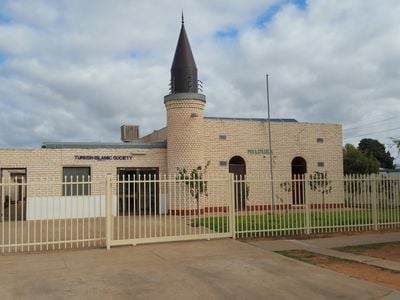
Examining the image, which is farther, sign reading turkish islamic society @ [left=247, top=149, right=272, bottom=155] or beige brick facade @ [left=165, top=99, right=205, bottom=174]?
sign reading turkish islamic society @ [left=247, top=149, right=272, bottom=155]

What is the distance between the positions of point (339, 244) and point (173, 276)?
6.44 m

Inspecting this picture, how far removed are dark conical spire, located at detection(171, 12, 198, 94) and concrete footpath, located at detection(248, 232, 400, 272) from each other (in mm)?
13996

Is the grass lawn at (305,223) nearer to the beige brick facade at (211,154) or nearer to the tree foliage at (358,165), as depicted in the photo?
the beige brick facade at (211,154)

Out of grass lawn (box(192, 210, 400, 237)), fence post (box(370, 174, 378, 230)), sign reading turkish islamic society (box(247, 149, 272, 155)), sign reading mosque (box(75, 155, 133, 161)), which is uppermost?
sign reading turkish islamic society (box(247, 149, 272, 155))

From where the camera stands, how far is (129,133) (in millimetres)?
36469

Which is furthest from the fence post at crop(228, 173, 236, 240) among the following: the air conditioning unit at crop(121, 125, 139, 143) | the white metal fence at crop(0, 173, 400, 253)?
the air conditioning unit at crop(121, 125, 139, 143)

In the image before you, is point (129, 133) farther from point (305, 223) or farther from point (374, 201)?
point (374, 201)

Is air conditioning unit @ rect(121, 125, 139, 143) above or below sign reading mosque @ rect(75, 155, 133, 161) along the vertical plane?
above

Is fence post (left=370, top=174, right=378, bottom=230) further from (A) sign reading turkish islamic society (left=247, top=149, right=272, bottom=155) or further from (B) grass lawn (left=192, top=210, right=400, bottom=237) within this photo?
(A) sign reading turkish islamic society (left=247, top=149, right=272, bottom=155)

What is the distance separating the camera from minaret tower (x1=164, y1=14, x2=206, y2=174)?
27078 millimetres

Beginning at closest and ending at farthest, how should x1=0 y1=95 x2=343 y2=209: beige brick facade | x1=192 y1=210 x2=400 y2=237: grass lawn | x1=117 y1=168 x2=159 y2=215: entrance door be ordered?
x1=117 y1=168 x2=159 y2=215: entrance door, x1=192 y1=210 x2=400 y2=237: grass lawn, x1=0 y1=95 x2=343 y2=209: beige brick facade

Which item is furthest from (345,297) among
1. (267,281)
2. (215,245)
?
(215,245)

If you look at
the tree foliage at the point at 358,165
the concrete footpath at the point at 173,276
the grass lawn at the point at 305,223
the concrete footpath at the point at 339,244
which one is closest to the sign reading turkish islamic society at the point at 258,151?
the grass lawn at the point at 305,223

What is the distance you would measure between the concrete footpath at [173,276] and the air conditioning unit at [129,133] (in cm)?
Answer: 2356
